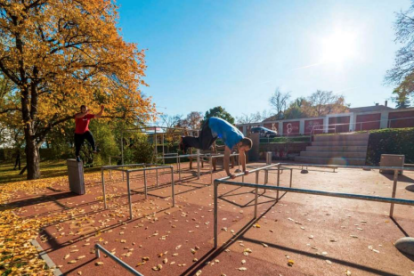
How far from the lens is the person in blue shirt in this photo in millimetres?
3565

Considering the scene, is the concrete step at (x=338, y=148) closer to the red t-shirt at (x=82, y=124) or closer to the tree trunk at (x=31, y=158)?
the red t-shirt at (x=82, y=124)

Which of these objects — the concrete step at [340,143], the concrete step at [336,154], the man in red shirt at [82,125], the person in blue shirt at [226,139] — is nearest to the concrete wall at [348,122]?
the concrete step at [340,143]

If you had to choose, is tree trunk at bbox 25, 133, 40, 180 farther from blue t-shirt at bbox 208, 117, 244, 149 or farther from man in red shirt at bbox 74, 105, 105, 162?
blue t-shirt at bbox 208, 117, 244, 149

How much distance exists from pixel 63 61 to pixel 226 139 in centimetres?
722

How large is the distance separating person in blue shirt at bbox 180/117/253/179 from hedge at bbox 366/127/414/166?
12.4 metres

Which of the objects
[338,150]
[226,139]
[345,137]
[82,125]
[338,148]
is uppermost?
[82,125]

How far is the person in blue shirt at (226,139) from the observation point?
356 cm

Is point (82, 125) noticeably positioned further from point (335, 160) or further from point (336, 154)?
point (336, 154)

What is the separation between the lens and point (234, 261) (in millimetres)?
2525

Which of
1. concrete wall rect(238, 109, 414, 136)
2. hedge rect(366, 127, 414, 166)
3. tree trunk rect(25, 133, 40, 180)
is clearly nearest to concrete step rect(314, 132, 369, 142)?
hedge rect(366, 127, 414, 166)

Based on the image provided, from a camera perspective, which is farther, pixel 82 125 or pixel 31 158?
pixel 31 158

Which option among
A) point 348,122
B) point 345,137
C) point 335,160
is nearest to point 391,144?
point 345,137

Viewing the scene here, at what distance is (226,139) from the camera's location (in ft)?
12.1

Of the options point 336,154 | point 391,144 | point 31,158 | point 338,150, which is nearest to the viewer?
point 31,158
